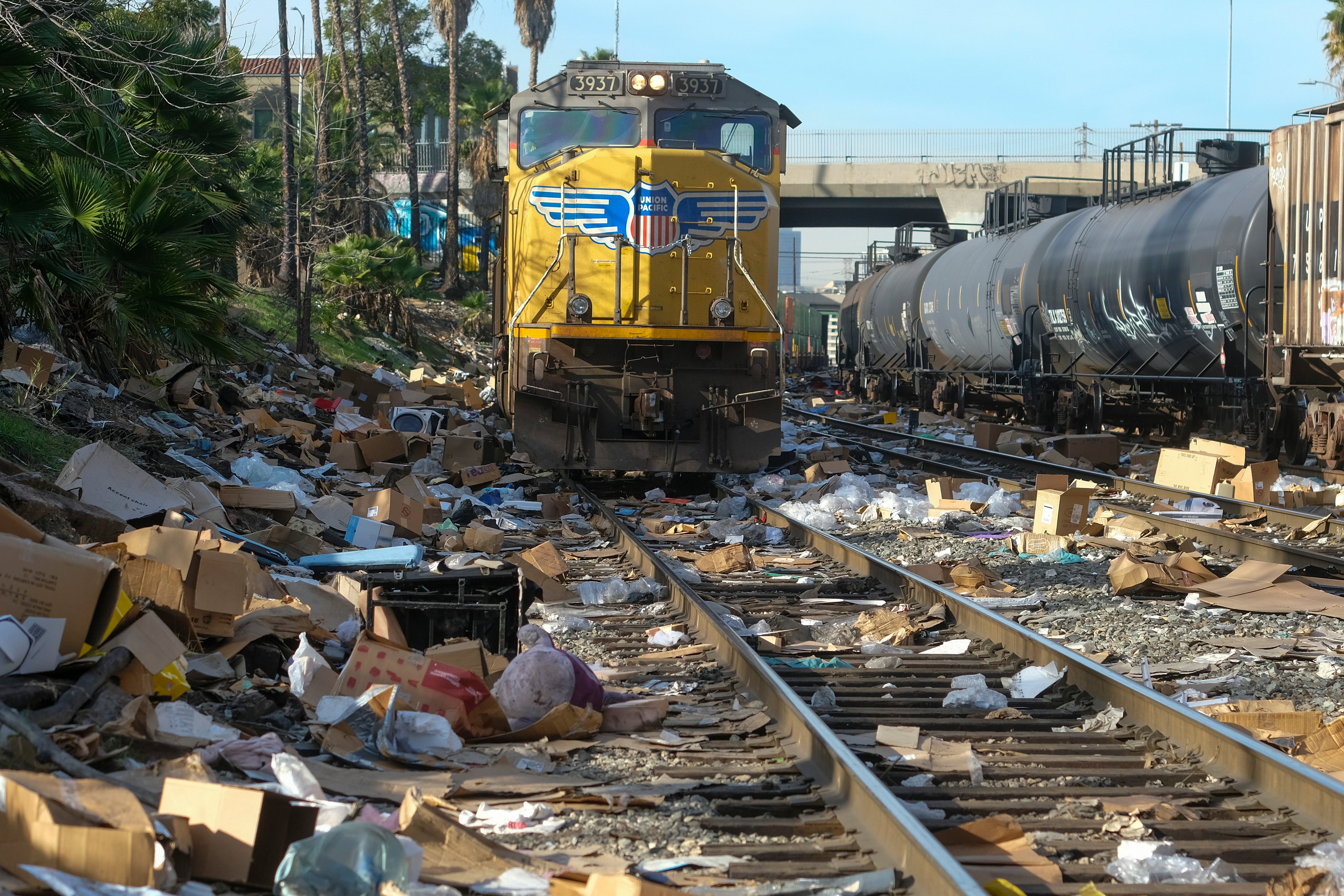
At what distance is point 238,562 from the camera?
5.55m

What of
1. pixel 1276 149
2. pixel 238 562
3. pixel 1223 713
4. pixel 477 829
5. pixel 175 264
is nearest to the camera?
pixel 477 829

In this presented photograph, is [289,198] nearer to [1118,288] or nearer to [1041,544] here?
[1118,288]

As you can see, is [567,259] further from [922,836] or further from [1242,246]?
[922,836]

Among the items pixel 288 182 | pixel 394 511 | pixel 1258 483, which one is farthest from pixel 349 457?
pixel 288 182

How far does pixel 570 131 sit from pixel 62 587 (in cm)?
880

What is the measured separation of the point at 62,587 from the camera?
439 cm

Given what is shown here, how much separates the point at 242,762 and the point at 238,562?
5.36ft

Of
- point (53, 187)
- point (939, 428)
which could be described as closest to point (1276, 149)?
point (939, 428)

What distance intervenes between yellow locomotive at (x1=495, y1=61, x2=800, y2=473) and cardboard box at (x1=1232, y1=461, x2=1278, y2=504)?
14.4ft

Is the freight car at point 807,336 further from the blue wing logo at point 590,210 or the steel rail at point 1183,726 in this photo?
the steel rail at point 1183,726

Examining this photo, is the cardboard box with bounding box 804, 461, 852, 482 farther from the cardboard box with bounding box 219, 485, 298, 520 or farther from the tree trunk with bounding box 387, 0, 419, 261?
the tree trunk with bounding box 387, 0, 419, 261

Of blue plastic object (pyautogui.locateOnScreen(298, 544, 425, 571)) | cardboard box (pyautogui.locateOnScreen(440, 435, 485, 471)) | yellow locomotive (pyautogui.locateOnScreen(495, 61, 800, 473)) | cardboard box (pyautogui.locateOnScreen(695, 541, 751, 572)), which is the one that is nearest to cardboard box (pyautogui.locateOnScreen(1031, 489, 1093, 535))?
cardboard box (pyautogui.locateOnScreen(695, 541, 751, 572))

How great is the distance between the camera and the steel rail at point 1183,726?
3.92 meters

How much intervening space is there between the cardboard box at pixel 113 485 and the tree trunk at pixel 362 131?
2466 centimetres
